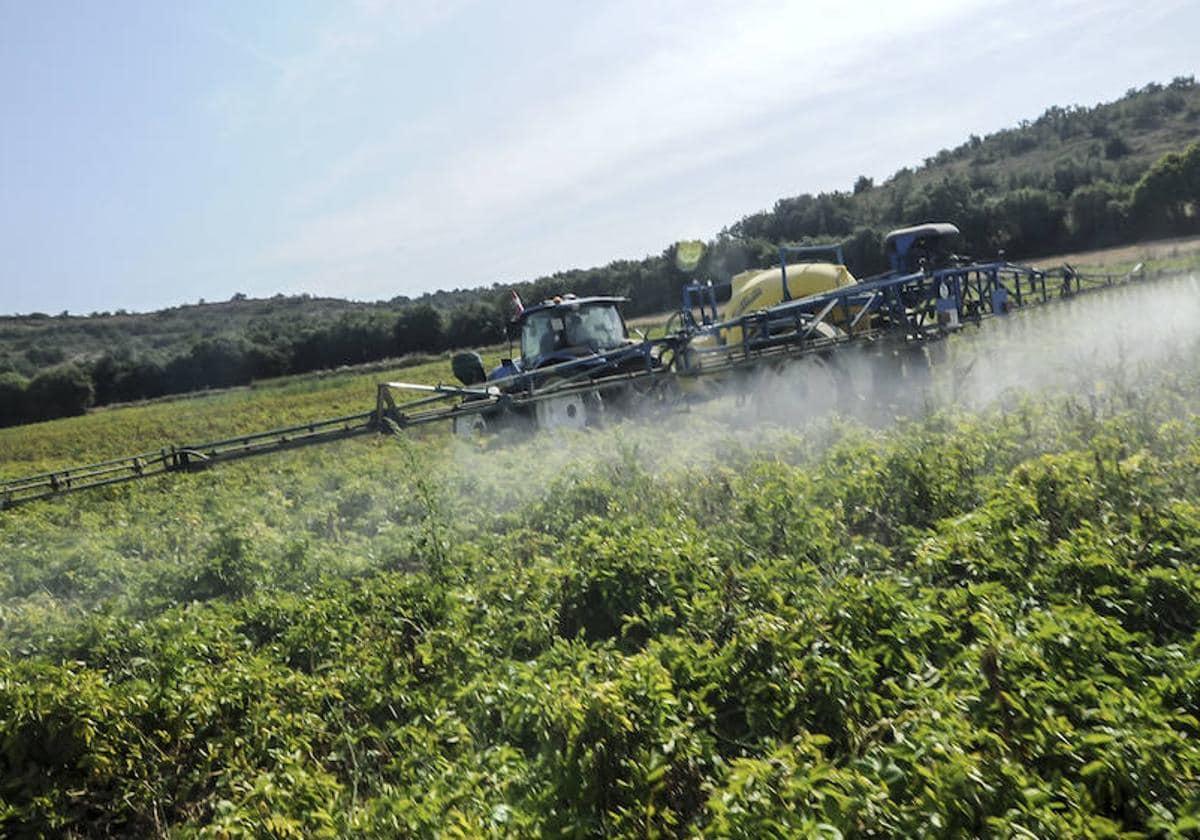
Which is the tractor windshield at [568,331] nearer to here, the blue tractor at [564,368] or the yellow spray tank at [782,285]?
the blue tractor at [564,368]

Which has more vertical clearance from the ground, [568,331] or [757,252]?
[757,252]

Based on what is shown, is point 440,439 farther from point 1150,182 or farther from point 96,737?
point 1150,182

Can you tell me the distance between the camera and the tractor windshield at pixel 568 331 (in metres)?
15.6

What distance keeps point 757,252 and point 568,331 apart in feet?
118

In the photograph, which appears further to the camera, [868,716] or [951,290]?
[951,290]

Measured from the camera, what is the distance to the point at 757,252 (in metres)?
49.2

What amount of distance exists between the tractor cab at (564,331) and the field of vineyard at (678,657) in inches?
249

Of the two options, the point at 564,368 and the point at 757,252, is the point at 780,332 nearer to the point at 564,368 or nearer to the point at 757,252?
the point at 564,368

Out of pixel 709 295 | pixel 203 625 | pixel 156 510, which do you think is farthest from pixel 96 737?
pixel 709 295

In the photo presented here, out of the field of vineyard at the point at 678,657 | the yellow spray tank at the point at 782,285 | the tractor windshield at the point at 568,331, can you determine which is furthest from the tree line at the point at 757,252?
the field of vineyard at the point at 678,657

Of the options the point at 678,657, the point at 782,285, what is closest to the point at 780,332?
the point at 782,285

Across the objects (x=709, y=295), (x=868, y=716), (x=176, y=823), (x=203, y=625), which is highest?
(x=709, y=295)

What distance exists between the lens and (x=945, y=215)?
50.3m

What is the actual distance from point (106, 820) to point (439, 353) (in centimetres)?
5460
